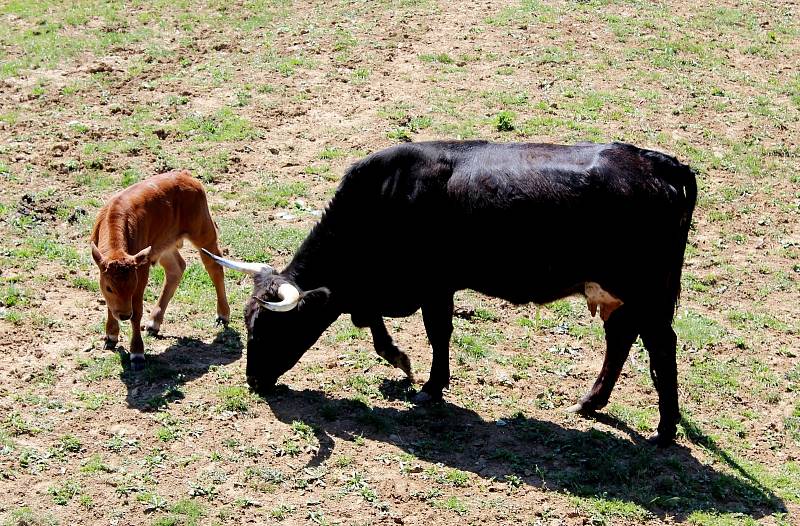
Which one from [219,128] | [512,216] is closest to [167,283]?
[512,216]

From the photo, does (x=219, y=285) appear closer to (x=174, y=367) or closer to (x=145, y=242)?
(x=145, y=242)

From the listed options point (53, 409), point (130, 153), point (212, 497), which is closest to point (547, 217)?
point (212, 497)

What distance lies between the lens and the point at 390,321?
40.3 ft

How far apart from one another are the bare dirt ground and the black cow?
30cm

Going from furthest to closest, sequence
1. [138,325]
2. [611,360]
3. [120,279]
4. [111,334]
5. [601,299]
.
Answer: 1. [111,334]
2. [138,325]
3. [611,360]
4. [120,279]
5. [601,299]

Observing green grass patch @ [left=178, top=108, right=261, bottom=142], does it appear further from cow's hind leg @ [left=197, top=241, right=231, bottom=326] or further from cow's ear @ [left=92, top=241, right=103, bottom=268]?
cow's ear @ [left=92, top=241, right=103, bottom=268]

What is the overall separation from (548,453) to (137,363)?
4.43 meters

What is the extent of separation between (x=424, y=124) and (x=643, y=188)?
744cm

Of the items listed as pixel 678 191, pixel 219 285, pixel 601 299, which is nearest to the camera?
pixel 678 191

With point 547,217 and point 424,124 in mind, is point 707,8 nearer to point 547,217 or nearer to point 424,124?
point 424,124

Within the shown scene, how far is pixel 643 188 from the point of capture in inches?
380

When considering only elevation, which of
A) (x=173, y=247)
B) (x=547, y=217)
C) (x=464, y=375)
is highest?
(x=547, y=217)

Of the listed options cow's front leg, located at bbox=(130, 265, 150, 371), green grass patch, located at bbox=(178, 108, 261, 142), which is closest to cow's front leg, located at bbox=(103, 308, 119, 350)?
cow's front leg, located at bbox=(130, 265, 150, 371)

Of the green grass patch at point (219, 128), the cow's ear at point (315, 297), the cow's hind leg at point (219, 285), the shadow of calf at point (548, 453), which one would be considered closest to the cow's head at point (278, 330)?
the cow's ear at point (315, 297)
